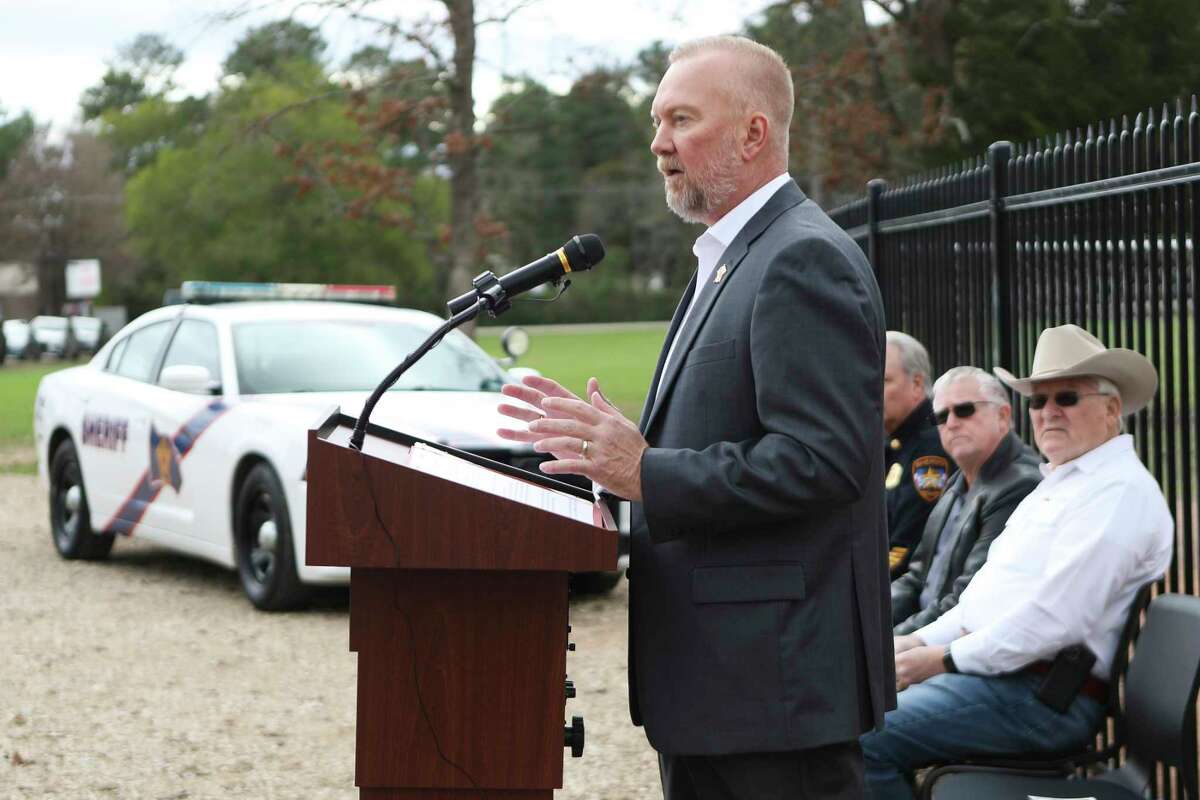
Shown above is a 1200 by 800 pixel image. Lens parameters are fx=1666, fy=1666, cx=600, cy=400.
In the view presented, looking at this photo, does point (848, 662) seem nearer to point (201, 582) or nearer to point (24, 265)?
point (201, 582)

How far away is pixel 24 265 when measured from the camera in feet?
305

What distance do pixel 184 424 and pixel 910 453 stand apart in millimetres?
5254

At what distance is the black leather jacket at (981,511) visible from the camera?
496cm

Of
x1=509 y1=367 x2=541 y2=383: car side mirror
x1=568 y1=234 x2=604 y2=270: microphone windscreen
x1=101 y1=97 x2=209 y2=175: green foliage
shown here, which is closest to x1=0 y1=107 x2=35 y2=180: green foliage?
x1=101 y1=97 x2=209 y2=175: green foliage

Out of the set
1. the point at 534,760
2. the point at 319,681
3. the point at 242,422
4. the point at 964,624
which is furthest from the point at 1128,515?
the point at 242,422

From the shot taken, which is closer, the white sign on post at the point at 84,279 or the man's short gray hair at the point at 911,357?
the man's short gray hair at the point at 911,357

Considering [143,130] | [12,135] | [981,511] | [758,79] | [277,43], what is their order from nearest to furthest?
[758,79] < [981,511] < [277,43] < [12,135] < [143,130]

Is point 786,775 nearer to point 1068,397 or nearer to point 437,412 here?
point 1068,397

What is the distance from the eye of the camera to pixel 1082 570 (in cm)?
419

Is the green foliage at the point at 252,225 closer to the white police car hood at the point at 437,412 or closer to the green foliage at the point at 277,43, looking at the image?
the green foliage at the point at 277,43

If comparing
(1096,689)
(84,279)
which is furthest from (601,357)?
(1096,689)

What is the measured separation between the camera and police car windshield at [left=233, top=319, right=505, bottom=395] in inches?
377

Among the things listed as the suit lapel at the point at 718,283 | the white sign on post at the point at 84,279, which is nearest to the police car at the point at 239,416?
the suit lapel at the point at 718,283

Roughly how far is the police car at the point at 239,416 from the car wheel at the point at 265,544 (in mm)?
11
